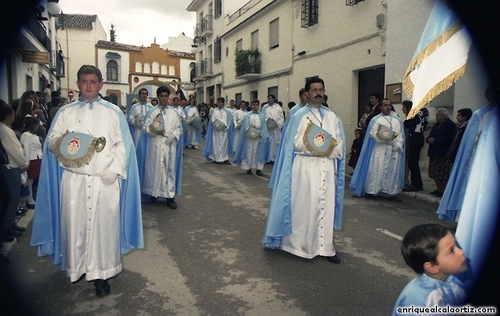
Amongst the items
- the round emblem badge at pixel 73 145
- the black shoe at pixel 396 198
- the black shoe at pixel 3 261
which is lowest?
the black shoe at pixel 3 261

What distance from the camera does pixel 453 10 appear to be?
183cm

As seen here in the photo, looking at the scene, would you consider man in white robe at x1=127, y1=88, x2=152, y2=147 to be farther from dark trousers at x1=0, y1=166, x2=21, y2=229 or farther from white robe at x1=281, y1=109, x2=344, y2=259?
white robe at x1=281, y1=109, x2=344, y2=259

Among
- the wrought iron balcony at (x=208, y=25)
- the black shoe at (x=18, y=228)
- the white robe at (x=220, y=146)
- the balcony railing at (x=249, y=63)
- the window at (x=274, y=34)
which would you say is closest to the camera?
the black shoe at (x=18, y=228)

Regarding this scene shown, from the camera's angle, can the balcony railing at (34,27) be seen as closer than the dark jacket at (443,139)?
No

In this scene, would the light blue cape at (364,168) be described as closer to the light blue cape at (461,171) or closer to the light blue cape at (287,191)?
the light blue cape at (461,171)

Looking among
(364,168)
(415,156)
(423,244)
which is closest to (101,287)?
(423,244)

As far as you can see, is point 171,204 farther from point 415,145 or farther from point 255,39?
point 255,39

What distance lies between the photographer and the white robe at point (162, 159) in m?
6.77

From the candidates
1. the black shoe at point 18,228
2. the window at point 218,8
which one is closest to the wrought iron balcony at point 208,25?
the window at point 218,8

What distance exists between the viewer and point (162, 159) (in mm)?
6762

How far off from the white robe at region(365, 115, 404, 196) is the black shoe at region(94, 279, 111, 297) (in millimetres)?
5503

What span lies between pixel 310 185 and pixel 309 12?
42.4 feet

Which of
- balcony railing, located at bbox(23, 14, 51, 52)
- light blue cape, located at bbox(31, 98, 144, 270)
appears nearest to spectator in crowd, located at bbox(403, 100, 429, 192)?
light blue cape, located at bbox(31, 98, 144, 270)

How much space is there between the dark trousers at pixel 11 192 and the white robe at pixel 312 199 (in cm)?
326
